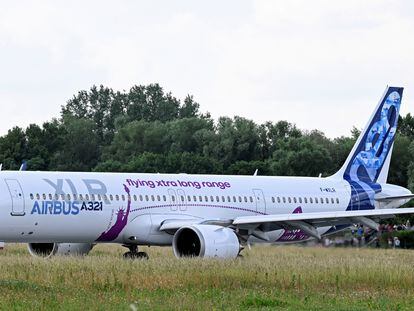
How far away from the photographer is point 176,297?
2256 cm

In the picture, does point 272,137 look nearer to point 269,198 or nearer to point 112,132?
point 112,132

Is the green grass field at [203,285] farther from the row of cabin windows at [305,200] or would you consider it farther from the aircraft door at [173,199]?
the row of cabin windows at [305,200]

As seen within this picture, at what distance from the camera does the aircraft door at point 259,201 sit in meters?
40.0

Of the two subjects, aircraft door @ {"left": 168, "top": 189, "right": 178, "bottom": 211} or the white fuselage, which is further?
aircraft door @ {"left": 168, "top": 189, "right": 178, "bottom": 211}

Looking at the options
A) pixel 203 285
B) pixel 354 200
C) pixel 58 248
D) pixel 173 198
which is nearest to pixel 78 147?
pixel 354 200

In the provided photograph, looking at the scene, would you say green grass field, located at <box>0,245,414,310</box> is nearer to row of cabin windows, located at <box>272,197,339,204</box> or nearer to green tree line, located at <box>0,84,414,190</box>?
row of cabin windows, located at <box>272,197,339,204</box>

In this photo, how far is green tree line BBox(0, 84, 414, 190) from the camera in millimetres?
92000

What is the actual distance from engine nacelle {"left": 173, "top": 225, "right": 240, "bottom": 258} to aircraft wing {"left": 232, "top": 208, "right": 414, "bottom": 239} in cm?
147

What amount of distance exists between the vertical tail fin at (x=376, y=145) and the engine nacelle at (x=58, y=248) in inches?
430

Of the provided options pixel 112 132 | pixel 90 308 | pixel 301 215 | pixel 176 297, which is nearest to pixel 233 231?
pixel 301 215

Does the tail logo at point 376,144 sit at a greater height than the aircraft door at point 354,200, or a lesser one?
greater

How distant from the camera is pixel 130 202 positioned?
36.4 metres

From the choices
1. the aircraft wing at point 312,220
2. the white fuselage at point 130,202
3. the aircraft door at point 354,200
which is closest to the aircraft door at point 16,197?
the white fuselage at point 130,202

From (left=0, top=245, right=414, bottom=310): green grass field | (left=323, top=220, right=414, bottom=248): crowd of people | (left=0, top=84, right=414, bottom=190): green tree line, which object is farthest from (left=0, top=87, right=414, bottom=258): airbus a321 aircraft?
(left=0, top=84, right=414, bottom=190): green tree line
